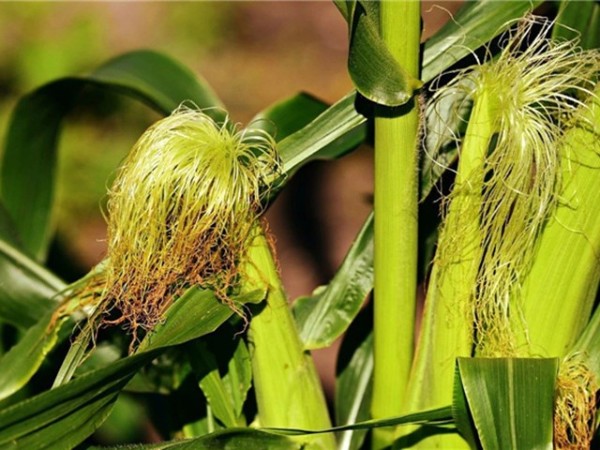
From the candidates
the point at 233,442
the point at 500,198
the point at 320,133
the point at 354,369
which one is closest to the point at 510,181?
the point at 500,198

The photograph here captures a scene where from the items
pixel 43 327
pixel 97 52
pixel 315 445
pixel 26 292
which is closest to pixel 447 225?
pixel 315 445

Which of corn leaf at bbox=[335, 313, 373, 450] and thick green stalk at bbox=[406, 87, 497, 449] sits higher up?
thick green stalk at bbox=[406, 87, 497, 449]

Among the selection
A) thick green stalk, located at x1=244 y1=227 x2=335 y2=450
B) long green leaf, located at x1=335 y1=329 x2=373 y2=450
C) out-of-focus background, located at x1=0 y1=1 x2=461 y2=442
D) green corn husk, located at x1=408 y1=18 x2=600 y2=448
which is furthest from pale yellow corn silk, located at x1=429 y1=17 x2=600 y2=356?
out-of-focus background, located at x1=0 y1=1 x2=461 y2=442

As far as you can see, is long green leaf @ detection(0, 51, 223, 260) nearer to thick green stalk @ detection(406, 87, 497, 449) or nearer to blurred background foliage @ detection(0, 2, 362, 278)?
thick green stalk @ detection(406, 87, 497, 449)

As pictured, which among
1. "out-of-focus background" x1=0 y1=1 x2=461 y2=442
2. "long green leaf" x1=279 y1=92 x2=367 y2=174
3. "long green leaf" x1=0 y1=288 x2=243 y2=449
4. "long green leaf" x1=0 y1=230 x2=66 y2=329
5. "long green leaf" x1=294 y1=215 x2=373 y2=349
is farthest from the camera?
"out-of-focus background" x1=0 y1=1 x2=461 y2=442

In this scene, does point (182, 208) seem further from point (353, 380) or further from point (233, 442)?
point (353, 380)

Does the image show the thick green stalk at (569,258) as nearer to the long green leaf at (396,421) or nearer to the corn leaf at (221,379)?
the long green leaf at (396,421)
